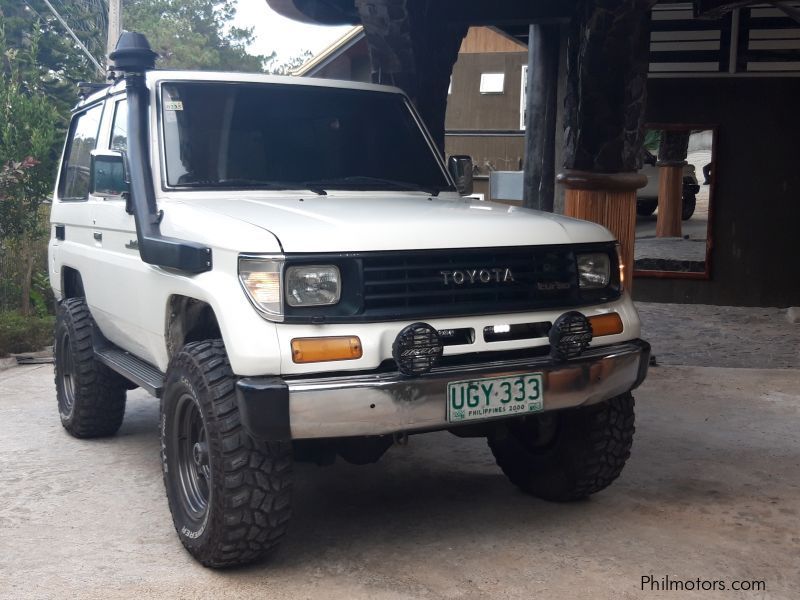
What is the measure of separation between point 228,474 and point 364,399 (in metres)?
0.60

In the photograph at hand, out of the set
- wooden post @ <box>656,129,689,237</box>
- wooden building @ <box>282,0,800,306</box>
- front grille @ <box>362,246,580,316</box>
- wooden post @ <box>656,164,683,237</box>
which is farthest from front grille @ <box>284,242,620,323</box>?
wooden post @ <box>656,164,683,237</box>

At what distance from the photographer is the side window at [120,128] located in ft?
17.4

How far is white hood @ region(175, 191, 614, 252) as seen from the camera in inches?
149

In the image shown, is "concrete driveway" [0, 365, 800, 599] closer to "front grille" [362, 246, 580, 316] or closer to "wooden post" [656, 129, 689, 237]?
"front grille" [362, 246, 580, 316]

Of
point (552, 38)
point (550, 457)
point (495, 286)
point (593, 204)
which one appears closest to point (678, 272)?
point (552, 38)

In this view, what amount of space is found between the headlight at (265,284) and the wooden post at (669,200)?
10.5 metres

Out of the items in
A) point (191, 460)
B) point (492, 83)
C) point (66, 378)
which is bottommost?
point (66, 378)

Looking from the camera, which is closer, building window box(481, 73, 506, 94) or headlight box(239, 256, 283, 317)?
headlight box(239, 256, 283, 317)

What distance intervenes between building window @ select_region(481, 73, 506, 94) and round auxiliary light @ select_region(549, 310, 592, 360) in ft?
67.4

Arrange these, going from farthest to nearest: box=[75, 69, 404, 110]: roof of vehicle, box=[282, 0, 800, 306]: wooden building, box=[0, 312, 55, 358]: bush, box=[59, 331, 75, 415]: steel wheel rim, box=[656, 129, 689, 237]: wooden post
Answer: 1. box=[656, 129, 689, 237]: wooden post
2. box=[0, 312, 55, 358]: bush
3. box=[282, 0, 800, 306]: wooden building
4. box=[59, 331, 75, 415]: steel wheel rim
5. box=[75, 69, 404, 110]: roof of vehicle

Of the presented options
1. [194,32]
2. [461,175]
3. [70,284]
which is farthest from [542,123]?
[194,32]

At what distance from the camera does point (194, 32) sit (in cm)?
4969

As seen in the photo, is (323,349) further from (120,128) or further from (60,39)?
(60,39)
